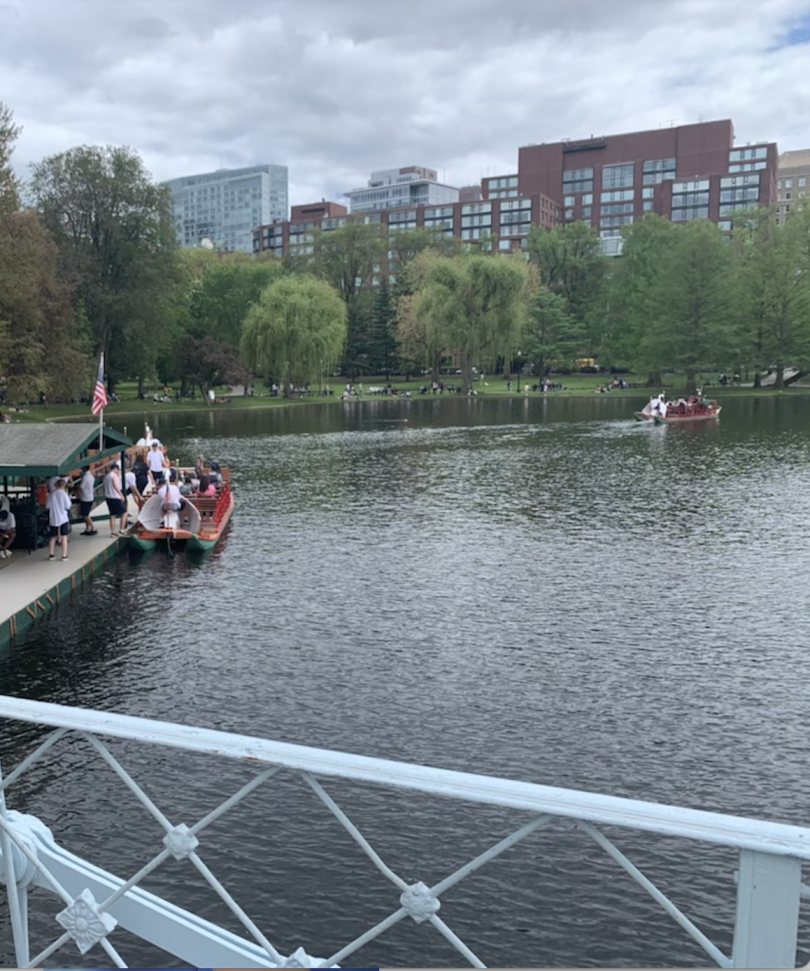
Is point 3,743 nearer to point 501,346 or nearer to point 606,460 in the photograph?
point 606,460

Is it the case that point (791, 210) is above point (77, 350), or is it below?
above

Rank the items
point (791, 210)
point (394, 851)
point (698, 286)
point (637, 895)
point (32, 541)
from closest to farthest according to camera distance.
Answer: point (637, 895) → point (394, 851) → point (32, 541) → point (698, 286) → point (791, 210)

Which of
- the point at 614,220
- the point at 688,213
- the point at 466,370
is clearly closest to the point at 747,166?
the point at 688,213

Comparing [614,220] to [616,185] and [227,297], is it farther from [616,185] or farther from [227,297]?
[227,297]

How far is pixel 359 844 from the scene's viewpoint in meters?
3.55

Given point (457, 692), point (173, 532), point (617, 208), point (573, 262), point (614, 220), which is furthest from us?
point (614, 220)

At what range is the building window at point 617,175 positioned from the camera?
17338 centimetres

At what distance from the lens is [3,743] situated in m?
10.8

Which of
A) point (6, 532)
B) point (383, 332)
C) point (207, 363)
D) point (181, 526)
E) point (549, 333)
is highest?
point (383, 332)

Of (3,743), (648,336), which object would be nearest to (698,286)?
(648,336)

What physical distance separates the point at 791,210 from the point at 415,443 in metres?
73.0

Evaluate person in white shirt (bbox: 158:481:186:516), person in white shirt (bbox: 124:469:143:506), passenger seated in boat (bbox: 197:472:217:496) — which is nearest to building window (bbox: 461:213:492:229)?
person in white shirt (bbox: 124:469:143:506)

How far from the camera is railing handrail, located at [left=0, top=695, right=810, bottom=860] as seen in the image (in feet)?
8.91

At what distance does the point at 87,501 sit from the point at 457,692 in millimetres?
13643
